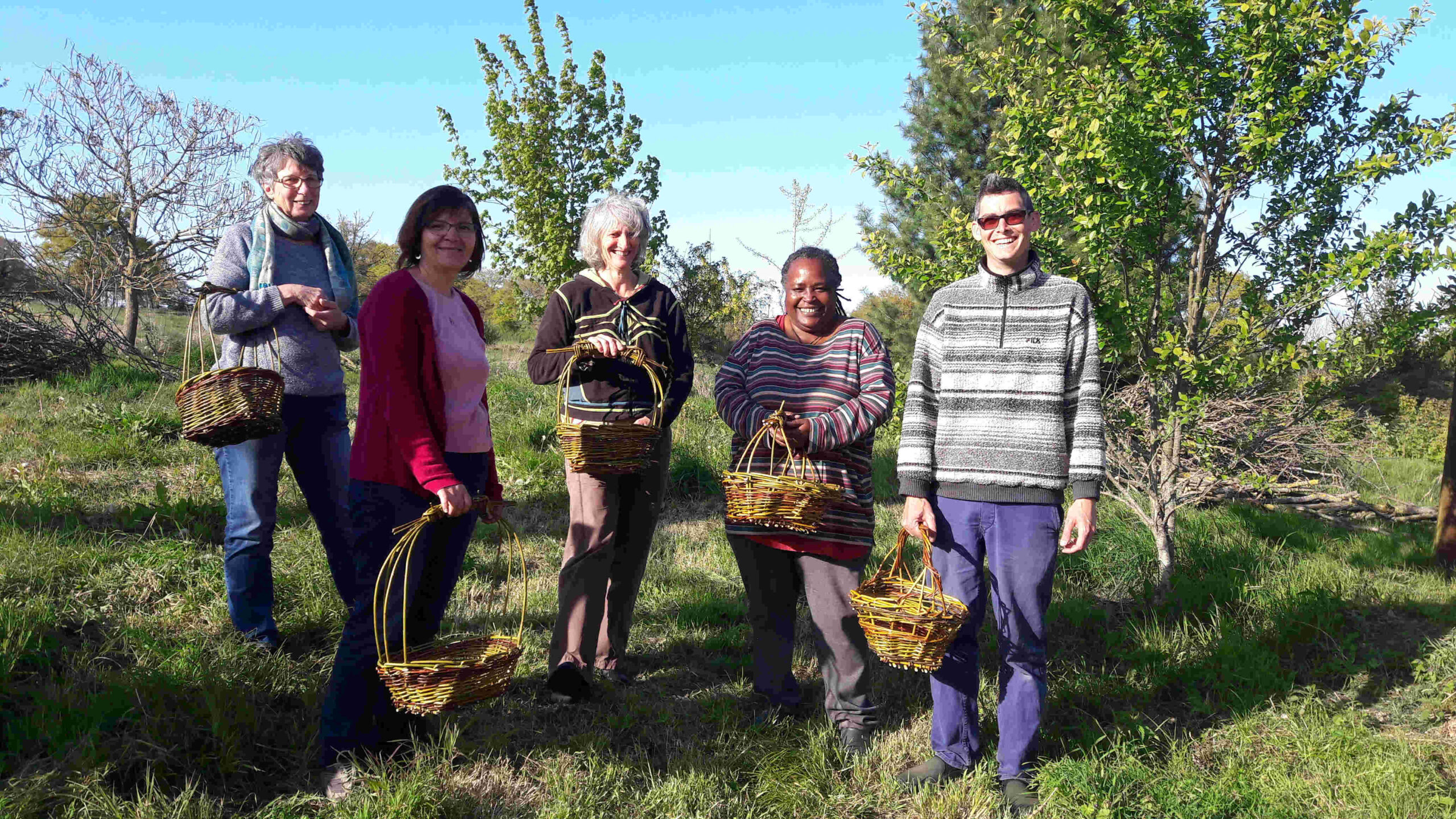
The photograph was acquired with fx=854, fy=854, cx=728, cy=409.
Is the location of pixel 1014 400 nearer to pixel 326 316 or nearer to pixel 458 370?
pixel 458 370

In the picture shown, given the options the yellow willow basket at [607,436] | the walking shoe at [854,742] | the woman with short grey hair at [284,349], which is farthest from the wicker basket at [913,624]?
the woman with short grey hair at [284,349]

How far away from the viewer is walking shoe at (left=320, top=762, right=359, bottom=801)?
258cm

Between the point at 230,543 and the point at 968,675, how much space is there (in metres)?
2.84

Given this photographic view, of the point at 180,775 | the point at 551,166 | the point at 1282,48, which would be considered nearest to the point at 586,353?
the point at 180,775

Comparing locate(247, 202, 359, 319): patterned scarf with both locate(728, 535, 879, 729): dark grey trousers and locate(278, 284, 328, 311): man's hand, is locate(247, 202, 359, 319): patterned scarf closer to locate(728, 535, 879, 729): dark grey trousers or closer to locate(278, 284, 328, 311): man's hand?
locate(278, 284, 328, 311): man's hand

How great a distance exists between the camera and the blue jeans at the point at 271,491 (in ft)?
10.7

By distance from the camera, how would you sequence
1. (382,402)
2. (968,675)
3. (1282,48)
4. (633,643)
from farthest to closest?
(633,643) < (1282,48) < (968,675) < (382,402)

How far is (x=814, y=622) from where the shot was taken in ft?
10.7

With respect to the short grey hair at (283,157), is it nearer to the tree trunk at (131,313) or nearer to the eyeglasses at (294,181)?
the eyeglasses at (294,181)

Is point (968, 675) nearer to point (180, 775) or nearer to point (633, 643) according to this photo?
point (633, 643)

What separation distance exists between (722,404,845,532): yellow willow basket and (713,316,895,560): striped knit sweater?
0.50 ft

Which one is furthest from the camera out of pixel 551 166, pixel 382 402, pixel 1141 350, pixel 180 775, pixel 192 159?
pixel 192 159

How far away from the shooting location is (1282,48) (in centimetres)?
384

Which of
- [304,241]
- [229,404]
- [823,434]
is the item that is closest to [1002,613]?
[823,434]
